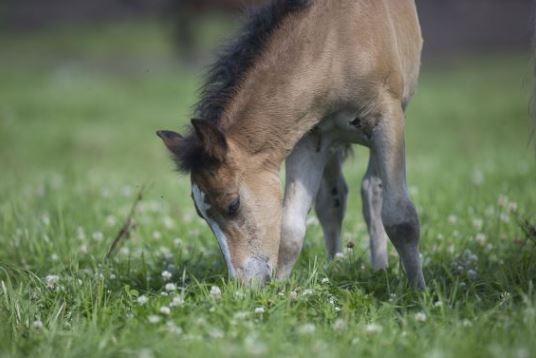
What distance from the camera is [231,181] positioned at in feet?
13.7

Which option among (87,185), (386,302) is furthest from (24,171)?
(386,302)

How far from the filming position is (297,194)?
183 inches

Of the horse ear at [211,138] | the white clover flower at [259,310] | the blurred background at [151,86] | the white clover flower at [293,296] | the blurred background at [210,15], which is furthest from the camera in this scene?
the blurred background at [210,15]

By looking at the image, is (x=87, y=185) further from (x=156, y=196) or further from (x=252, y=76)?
(x=252, y=76)

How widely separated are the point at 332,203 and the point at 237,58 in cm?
140

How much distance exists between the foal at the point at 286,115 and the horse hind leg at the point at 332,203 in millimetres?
675

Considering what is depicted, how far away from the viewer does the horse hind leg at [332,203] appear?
5230 mm

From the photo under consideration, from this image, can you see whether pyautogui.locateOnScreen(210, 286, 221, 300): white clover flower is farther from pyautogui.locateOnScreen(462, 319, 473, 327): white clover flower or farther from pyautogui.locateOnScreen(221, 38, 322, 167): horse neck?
pyautogui.locateOnScreen(462, 319, 473, 327): white clover flower

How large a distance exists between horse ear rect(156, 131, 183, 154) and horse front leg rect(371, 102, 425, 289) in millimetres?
1165

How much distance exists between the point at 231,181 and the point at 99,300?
960 mm

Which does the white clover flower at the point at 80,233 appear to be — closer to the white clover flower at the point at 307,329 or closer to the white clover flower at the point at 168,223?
the white clover flower at the point at 168,223

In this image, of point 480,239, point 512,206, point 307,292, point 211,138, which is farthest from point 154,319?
point 512,206

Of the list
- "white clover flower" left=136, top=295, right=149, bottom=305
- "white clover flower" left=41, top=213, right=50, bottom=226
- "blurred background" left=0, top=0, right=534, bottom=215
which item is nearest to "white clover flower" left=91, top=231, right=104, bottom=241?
"white clover flower" left=41, top=213, right=50, bottom=226

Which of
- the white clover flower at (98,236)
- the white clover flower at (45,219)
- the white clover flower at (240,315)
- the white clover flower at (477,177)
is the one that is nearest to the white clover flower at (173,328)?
the white clover flower at (240,315)
